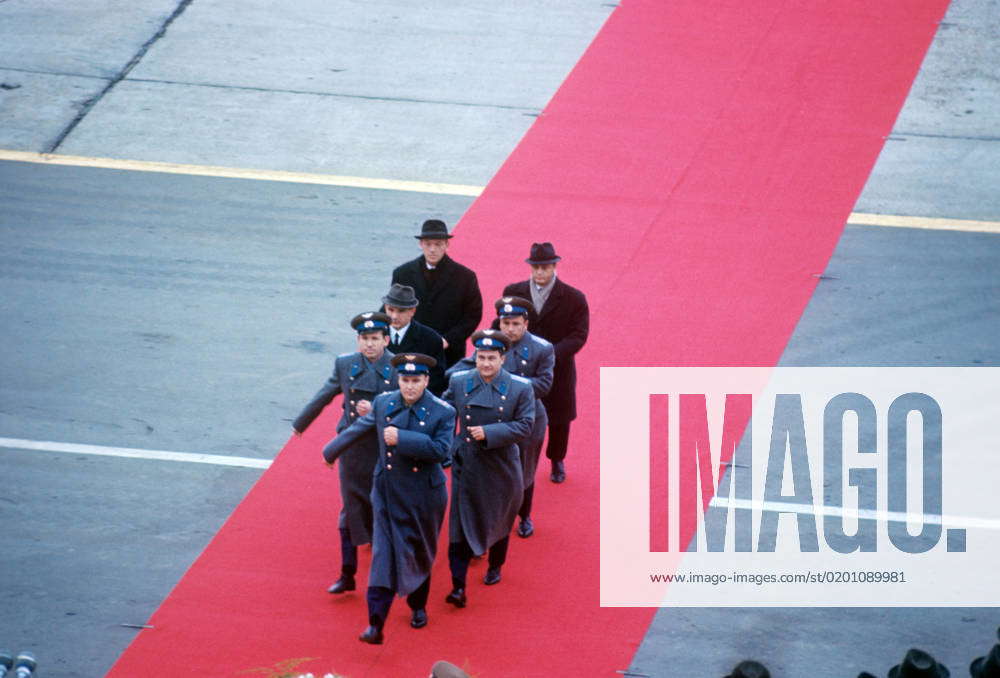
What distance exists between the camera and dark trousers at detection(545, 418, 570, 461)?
10.0 metres

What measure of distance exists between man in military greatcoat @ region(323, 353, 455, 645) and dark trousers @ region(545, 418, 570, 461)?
1730 millimetres

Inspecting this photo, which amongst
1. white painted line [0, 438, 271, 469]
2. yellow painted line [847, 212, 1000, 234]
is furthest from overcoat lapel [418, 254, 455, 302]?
yellow painted line [847, 212, 1000, 234]

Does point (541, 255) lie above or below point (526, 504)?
above

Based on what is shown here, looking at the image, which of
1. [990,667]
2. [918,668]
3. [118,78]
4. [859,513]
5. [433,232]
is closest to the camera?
[990,667]

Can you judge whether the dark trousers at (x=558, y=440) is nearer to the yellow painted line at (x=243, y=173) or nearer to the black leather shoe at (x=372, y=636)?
the black leather shoe at (x=372, y=636)

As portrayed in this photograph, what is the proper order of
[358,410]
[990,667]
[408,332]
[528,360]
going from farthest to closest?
1. [408,332]
2. [528,360]
3. [358,410]
4. [990,667]

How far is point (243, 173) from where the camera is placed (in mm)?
14773

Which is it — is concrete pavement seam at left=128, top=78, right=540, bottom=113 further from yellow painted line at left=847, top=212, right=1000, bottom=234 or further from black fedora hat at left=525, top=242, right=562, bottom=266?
black fedora hat at left=525, top=242, right=562, bottom=266

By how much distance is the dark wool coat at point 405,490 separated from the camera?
27.3 feet

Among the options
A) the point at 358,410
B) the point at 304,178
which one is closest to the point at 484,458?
the point at 358,410

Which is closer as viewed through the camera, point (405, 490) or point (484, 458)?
point (405, 490)

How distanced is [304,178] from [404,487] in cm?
696

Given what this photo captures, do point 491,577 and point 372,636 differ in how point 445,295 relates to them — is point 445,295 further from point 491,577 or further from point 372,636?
point 372,636

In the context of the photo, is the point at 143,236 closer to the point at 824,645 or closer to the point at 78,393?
the point at 78,393
